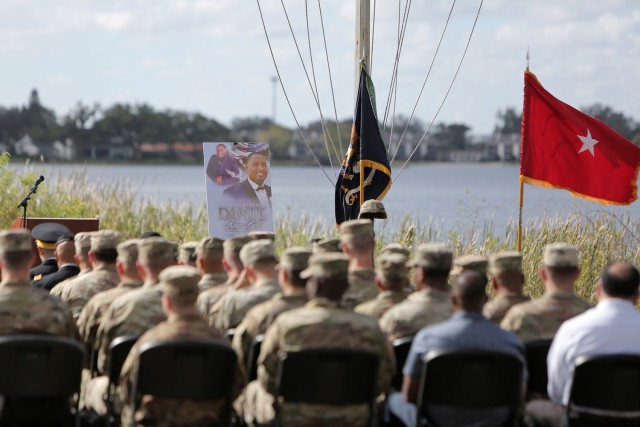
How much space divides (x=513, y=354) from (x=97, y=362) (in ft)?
9.07

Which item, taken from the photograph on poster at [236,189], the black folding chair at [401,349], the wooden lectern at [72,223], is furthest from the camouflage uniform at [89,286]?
the photograph on poster at [236,189]

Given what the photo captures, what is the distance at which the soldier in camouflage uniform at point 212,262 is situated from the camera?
8703mm

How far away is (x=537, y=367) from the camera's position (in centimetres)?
734

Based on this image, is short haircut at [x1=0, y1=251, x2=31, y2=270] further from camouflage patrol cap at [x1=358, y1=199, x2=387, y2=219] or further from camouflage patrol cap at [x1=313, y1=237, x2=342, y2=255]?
camouflage patrol cap at [x1=358, y1=199, x2=387, y2=219]

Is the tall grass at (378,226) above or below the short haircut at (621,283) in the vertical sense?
below

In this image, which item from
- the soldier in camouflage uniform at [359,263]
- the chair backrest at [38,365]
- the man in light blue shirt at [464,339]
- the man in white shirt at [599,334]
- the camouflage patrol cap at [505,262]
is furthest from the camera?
the soldier in camouflage uniform at [359,263]

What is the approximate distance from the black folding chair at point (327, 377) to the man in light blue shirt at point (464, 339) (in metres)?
0.24

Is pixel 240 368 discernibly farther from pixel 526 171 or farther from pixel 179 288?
pixel 526 171

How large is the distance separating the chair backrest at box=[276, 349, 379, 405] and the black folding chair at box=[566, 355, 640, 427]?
3.47ft

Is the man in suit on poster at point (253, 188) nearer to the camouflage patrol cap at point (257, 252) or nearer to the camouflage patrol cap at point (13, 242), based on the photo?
the camouflage patrol cap at point (257, 252)

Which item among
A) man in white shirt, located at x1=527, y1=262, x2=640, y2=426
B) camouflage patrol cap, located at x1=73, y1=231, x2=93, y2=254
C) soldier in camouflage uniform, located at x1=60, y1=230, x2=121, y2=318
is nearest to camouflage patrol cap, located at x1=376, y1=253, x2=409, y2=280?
man in white shirt, located at x1=527, y1=262, x2=640, y2=426

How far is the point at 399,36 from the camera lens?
1423 cm

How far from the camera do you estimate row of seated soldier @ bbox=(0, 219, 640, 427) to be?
21.7 ft

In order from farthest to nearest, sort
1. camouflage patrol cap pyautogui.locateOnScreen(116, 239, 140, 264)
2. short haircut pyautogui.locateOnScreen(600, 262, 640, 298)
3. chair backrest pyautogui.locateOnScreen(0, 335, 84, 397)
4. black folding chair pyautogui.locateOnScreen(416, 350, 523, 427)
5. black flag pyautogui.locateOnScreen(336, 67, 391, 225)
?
black flag pyautogui.locateOnScreen(336, 67, 391, 225), camouflage patrol cap pyautogui.locateOnScreen(116, 239, 140, 264), short haircut pyautogui.locateOnScreen(600, 262, 640, 298), chair backrest pyautogui.locateOnScreen(0, 335, 84, 397), black folding chair pyautogui.locateOnScreen(416, 350, 523, 427)
